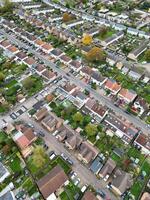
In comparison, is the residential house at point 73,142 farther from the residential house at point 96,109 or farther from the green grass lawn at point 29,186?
the green grass lawn at point 29,186

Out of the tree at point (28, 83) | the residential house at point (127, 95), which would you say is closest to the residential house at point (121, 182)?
the residential house at point (127, 95)

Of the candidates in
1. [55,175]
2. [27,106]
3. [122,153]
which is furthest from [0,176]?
[122,153]

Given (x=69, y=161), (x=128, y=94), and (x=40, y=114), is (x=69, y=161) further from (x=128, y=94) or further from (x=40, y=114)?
(x=128, y=94)

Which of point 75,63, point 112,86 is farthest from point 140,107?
point 75,63

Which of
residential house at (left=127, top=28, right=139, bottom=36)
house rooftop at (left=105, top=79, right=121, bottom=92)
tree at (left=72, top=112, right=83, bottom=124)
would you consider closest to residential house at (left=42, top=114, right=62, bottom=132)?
tree at (left=72, top=112, right=83, bottom=124)

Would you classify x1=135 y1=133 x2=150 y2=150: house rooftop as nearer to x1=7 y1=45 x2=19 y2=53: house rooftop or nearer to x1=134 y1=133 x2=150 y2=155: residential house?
x1=134 y1=133 x2=150 y2=155: residential house

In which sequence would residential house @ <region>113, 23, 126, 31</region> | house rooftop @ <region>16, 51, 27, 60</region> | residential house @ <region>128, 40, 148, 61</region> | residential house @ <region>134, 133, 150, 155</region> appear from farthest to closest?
residential house @ <region>113, 23, 126, 31</region> < residential house @ <region>128, 40, 148, 61</region> < house rooftop @ <region>16, 51, 27, 60</region> < residential house @ <region>134, 133, 150, 155</region>
